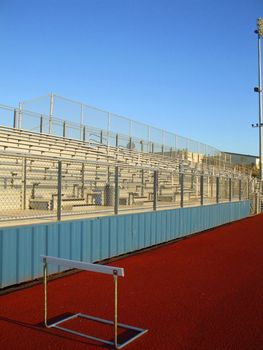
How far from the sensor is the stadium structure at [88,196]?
6969 millimetres

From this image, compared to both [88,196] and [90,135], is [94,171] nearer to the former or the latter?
[88,196]

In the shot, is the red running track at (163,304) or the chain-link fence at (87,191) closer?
the red running track at (163,304)

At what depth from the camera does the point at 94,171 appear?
1012cm

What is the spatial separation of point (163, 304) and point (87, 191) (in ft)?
20.1

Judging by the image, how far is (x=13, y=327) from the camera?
185 inches

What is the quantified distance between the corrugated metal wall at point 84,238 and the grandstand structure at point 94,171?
0.36 meters

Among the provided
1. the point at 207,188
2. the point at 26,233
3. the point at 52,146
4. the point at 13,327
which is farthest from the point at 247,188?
the point at 13,327

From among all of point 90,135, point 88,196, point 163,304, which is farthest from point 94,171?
point 90,135

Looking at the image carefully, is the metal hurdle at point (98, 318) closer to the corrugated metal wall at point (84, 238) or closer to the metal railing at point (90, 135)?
the corrugated metal wall at point (84, 238)

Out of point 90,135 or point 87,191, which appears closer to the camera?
point 87,191

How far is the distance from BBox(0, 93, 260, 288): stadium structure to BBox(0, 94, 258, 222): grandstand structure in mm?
38

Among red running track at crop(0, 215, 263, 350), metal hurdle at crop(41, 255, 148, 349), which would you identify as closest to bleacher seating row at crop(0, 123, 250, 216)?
red running track at crop(0, 215, 263, 350)

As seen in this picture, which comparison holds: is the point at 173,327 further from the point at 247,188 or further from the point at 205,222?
the point at 247,188

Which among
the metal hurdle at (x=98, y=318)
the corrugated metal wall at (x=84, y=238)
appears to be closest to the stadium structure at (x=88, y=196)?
the corrugated metal wall at (x=84, y=238)
